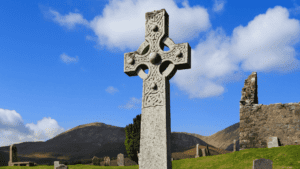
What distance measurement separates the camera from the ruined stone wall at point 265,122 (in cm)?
1661

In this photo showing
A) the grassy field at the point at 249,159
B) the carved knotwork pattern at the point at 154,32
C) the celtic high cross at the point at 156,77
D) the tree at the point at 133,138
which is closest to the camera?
the celtic high cross at the point at 156,77

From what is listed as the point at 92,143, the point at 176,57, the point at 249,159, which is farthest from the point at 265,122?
the point at 92,143

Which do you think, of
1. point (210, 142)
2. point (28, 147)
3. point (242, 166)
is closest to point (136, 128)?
point (242, 166)

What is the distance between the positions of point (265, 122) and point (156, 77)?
14.1 m

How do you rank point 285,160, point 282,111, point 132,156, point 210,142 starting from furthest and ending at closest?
point 210,142 < point 132,156 < point 282,111 < point 285,160

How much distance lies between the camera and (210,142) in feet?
198

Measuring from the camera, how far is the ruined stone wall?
54.5 feet

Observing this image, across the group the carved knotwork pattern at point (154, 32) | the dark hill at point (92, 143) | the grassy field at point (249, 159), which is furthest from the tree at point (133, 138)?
the carved knotwork pattern at point (154, 32)

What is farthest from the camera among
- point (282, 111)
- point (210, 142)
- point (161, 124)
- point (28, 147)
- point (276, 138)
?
point (210, 142)

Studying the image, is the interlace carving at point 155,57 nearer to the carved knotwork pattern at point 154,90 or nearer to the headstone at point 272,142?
the carved knotwork pattern at point 154,90

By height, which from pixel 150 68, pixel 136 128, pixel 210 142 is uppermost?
pixel 150 68

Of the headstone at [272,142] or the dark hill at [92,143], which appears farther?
the dark hill at [92,143]

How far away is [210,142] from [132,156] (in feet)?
118

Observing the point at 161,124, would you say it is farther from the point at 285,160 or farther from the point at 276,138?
the point at 276,138
